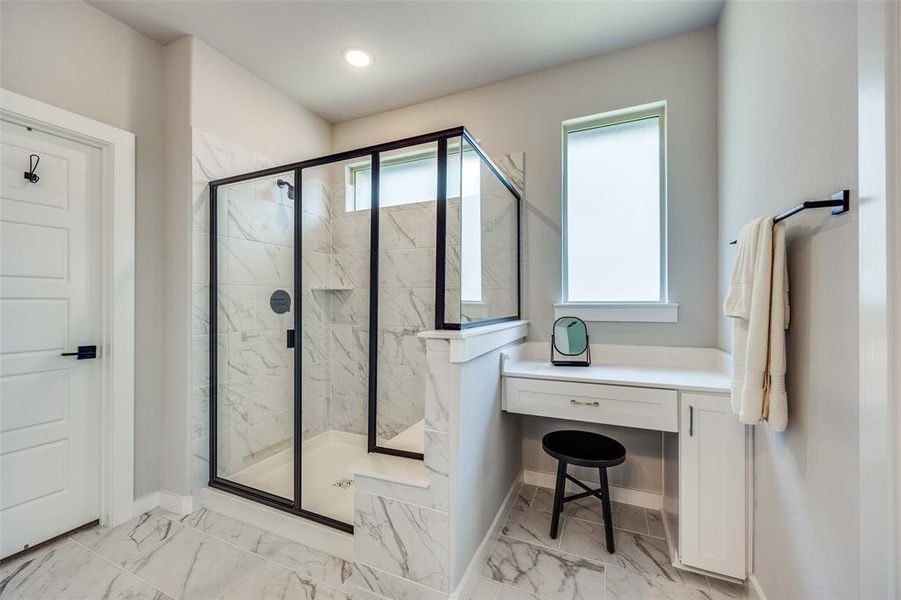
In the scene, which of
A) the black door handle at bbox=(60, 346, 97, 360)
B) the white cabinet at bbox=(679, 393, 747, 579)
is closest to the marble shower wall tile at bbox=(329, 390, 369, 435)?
the black door handle at bbox=(60, 346, 97, 360)

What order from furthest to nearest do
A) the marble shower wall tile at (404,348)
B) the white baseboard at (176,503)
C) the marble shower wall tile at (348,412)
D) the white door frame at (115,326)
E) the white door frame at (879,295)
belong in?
the marble shower wall tile at (348,412)
the marble shower wall tile at (404,348)
the white baseboard at (176,503)
the white door frame at (115,326)
the white door frame at (879,295)

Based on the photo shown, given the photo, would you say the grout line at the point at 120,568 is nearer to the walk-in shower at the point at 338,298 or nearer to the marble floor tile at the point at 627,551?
the walk-in shower at the point at 338,298

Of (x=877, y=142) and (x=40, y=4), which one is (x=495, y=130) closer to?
(x=877, y=142)

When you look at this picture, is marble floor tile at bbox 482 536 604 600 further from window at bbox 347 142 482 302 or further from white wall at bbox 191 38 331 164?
white wall at bbox 191 38 331 164

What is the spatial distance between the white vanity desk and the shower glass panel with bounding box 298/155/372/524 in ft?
4.42

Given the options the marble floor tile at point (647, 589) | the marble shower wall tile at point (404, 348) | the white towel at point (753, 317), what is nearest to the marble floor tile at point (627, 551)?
the marble floor tile at point (647, 589)

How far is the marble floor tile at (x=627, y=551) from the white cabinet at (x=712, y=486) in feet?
0.32

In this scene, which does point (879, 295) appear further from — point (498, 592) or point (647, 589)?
point (498, 592)

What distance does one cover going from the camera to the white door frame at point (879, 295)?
2.14 feet

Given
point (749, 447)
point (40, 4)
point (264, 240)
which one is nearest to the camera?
point (749, 447)

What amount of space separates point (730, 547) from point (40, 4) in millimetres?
3975

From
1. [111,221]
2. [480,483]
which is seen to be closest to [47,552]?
[111,221]

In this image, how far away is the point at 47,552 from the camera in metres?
1.69

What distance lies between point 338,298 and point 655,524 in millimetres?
2610
